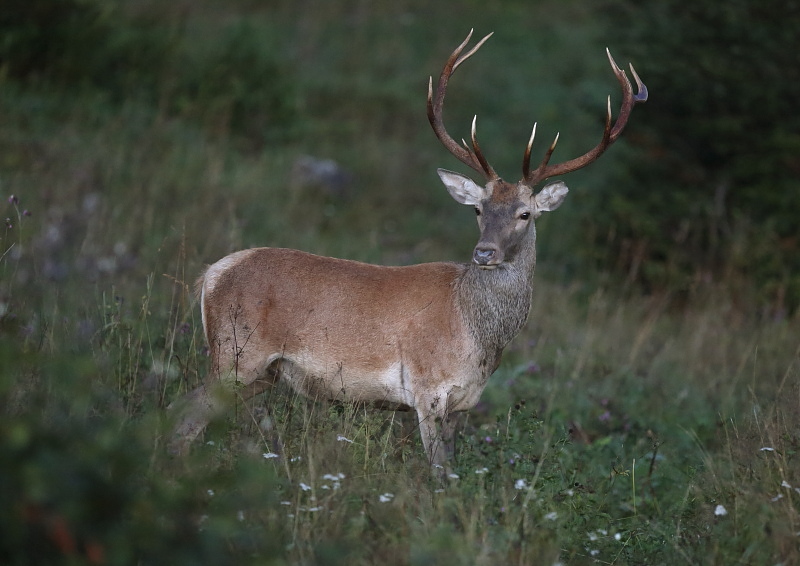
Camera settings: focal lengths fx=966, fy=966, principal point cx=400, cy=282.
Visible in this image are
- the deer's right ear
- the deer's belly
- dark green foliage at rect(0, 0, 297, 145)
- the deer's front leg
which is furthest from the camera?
dark green foliage at rect(0, 0, 297, 145)

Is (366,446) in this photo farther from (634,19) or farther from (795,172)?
(634,19)

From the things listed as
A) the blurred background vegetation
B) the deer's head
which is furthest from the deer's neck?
the blurred background vegetation

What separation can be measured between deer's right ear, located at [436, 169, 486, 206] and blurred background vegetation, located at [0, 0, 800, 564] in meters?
1.70

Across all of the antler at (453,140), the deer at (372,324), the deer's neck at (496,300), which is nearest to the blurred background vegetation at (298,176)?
the deer at (372,324)

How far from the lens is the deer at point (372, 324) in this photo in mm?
5391

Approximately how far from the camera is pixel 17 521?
2.66 meters

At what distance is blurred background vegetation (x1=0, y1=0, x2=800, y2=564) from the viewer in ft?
19.0

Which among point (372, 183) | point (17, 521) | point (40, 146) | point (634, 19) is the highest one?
point (634, 19)

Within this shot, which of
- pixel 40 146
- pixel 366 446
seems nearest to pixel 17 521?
pixel 366 446

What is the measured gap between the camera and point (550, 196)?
5910 millimetres

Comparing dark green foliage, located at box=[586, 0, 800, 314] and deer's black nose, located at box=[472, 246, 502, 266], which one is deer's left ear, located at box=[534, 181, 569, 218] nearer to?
deer's black nose, located at box=[472, 246, 502, 266]

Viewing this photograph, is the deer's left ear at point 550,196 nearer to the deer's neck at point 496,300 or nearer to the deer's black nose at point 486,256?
the deer's neck at point 496,300

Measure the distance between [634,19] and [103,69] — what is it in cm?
665

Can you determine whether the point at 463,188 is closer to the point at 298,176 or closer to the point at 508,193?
the point at 508,193
